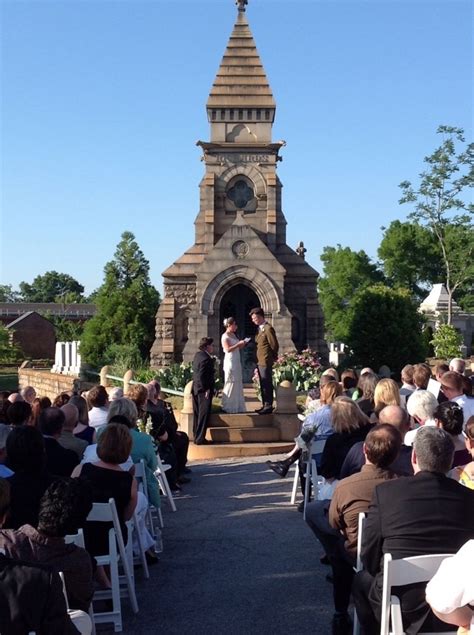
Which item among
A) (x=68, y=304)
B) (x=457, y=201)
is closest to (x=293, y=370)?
(x=457, y=201)

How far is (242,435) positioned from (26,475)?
8693 millimetres

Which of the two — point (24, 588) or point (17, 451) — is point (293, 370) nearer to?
point (17, 451)

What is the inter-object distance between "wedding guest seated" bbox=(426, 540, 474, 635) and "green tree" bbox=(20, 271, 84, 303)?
384 ft

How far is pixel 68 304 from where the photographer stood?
89.6 metres

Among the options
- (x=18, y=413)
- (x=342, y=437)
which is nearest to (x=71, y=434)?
(x=18, y=413)

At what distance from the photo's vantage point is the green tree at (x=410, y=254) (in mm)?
58094

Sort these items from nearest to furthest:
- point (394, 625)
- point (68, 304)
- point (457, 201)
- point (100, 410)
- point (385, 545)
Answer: point (394, 625) < point (385, 545) < point (100, 410) < point (457, 201) < point (68, 304)

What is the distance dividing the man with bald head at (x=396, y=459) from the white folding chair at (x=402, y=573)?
4.30ft

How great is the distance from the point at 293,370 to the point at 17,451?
42.5 ft

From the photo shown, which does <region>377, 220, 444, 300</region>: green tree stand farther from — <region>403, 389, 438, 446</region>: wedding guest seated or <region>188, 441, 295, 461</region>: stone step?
<region>403, 389, 438, 446</region>: wedding guest seated

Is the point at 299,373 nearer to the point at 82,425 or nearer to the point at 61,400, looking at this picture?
the point at 61,400

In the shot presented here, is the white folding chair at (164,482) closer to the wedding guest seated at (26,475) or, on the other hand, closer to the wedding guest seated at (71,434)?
the wedding guest seated at (71,434)

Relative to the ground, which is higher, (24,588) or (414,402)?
(414,402)

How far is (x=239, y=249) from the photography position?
2217 cm
